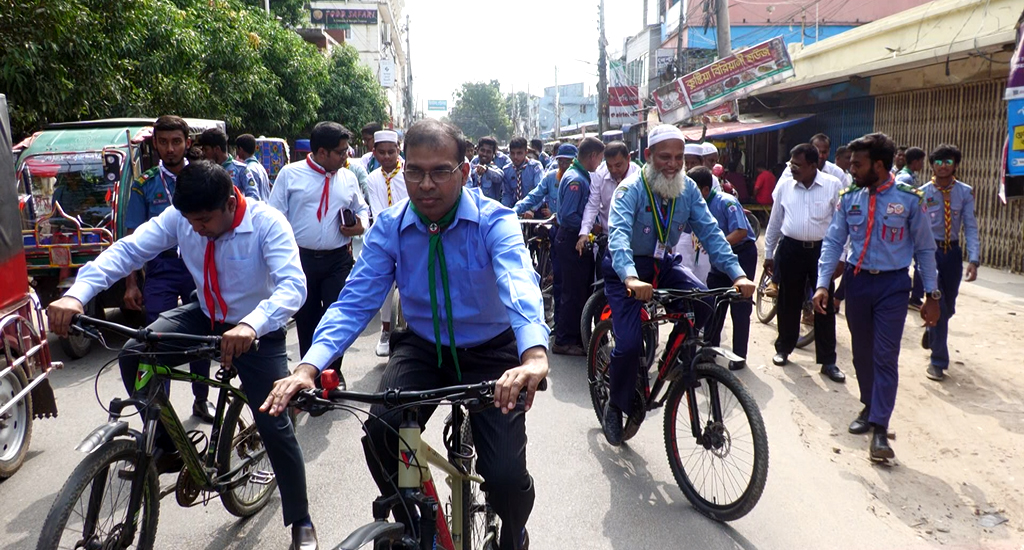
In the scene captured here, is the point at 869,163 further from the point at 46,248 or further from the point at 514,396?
the point at 46,248

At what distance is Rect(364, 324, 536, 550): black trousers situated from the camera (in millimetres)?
2686

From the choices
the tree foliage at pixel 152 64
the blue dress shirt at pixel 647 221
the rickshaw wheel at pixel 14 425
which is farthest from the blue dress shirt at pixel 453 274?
the tree foliage at pixel 152 64

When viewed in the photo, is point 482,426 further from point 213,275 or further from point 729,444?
point 729,444

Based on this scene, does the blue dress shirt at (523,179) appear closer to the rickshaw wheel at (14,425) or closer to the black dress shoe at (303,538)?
the rickshaw wheel at (14,425)

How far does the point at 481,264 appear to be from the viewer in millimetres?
2893

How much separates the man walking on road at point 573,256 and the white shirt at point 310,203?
2.49 metres

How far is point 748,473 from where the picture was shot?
4.09 metres

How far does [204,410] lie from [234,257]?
6.79 feet

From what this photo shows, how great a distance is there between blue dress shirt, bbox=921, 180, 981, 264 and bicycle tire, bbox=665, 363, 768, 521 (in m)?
4.10

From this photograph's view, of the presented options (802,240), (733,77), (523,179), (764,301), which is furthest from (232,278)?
(733,77)

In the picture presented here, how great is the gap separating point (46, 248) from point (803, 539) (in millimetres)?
7259

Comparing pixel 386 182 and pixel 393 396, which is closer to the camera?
pixel 393 396

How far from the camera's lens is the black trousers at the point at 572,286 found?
790cm

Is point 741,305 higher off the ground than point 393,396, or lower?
lower
